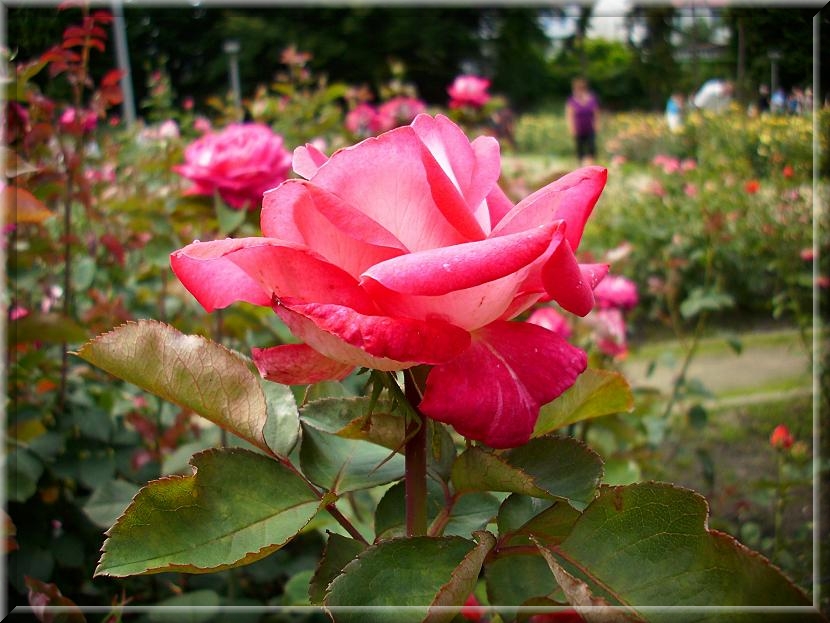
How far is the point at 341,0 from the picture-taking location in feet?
3.24

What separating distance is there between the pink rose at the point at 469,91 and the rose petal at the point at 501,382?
133 cm

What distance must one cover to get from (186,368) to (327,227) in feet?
0.21

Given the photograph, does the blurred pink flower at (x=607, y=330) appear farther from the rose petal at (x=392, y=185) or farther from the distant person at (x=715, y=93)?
the rose petal at (x=392, y=185)

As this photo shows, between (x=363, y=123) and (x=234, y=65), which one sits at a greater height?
(x=234, y=65)

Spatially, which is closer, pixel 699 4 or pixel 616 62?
pixel 699 4

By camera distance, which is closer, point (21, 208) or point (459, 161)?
point (459, 161)

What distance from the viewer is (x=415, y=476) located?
0.77 feet

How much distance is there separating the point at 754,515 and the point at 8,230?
3.60 ft

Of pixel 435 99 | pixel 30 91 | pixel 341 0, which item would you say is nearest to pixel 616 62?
pixel 341 0

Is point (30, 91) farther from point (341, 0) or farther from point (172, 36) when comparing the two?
point (341, 0)

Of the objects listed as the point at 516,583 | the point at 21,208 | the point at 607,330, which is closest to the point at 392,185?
the point at 516,583

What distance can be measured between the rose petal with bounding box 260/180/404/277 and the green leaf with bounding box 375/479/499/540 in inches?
3.5

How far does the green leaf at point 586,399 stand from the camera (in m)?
0.26

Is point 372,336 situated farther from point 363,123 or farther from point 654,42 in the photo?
point 363,123
